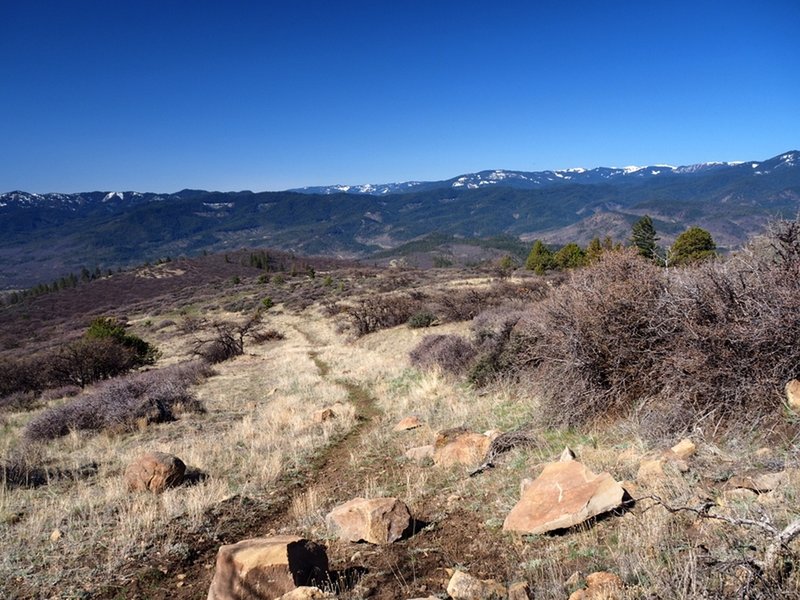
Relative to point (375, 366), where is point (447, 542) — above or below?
above

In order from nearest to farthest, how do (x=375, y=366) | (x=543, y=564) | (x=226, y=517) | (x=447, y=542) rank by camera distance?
(x=543, y=564) < (x=447, y=542) < (x=226, y=517) < (x=375, y=366)

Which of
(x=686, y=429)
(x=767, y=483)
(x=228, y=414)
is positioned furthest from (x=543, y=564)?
(x=228, y=414)

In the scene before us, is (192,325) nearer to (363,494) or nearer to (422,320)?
(422,320)

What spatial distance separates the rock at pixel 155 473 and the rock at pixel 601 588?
6.05 m

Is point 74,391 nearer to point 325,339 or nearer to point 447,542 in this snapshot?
point 325,339

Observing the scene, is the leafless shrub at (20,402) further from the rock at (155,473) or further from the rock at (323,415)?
the rock at (155,473)

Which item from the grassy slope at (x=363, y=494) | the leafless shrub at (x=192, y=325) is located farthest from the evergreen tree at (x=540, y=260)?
the grassy slope at (x=363, y=494)

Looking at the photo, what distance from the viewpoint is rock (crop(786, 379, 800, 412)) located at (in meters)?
5.22

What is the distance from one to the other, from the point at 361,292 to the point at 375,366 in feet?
116

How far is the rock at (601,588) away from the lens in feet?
9.96

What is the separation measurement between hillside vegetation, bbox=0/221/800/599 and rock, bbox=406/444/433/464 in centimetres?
6

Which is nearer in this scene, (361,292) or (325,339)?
(325,339)

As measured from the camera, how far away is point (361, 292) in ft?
177

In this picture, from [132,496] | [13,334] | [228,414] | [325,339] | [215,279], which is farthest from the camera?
[215,279]
